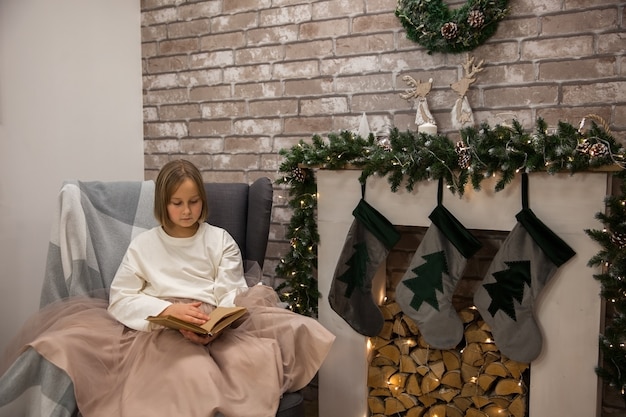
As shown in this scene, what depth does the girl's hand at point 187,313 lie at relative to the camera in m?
1.76

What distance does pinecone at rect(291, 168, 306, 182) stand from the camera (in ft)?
7.95

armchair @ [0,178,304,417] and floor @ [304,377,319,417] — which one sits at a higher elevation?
armchair @ [0,178,304,417]

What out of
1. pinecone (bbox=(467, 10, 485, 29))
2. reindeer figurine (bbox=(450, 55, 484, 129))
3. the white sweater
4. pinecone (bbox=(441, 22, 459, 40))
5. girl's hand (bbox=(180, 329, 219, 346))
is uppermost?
pinecone (bbox=(467, 10, 485, 29))

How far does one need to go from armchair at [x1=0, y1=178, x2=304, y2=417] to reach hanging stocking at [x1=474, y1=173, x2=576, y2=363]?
31.7 inches

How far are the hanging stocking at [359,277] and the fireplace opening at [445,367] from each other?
13cm

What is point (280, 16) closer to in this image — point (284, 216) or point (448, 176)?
point (284, 216)

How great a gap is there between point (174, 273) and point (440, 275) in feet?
3.47

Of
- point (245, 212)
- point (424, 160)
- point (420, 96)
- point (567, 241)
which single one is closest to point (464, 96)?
point (420, 96)

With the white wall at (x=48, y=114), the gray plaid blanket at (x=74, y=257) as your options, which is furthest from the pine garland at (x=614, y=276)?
the white wall at (x=48, y=114)

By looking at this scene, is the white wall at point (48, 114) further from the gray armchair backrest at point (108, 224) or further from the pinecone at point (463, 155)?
the pinecone at point (463, 155)

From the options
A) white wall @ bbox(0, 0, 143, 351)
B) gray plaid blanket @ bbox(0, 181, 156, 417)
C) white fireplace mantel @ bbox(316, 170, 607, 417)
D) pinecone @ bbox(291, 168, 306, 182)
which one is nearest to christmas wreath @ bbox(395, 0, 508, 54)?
white fireplace mantel @ bbox(316, 170, 607, 417)

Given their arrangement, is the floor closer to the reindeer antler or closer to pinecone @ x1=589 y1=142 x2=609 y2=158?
the reindeer antler

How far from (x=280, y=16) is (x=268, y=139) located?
25.3 inches

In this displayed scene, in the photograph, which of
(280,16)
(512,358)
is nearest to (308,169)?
(280,16)
